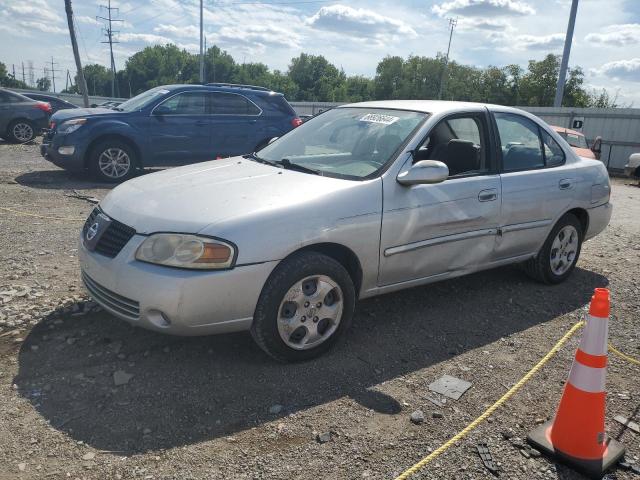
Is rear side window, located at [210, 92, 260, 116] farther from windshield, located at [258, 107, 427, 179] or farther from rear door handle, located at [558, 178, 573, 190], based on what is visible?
rear door handle, located at [558, 178, 573, 190]

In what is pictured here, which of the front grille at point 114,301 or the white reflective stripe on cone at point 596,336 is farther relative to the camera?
the front grille at point 114,301

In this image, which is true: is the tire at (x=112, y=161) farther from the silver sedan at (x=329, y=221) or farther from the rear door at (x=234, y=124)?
the silver sedan at (x=329, y=221)

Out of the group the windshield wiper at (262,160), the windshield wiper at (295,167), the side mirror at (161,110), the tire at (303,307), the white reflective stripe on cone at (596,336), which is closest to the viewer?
the white reflective stripe on cone at (596,336)

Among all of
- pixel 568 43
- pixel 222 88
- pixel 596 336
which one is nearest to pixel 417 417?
pixel 596 336

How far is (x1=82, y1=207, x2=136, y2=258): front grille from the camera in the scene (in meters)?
3.33

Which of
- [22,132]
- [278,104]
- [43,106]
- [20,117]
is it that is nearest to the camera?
[278,104]

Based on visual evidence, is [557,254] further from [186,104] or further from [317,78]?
[317,78]

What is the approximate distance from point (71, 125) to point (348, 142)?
6.79 m

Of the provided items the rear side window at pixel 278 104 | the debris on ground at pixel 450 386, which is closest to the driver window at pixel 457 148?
the debris on ground at pixel 450 386

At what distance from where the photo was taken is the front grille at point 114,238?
10.9 feet

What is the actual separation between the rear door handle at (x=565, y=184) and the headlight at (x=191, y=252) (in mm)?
3267

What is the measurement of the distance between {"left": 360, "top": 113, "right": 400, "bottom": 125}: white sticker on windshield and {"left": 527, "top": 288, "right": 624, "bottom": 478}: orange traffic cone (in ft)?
6.84

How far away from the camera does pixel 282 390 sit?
128 inches

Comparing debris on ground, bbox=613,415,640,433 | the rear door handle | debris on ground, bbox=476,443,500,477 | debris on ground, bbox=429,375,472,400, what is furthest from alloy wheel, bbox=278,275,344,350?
the rear door handle
